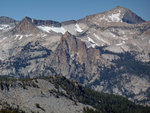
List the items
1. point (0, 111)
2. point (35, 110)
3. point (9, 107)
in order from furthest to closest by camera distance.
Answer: point (35, 110) → point (9, 107) → point (0, 111)

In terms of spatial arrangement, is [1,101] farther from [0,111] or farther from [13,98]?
[0,111]

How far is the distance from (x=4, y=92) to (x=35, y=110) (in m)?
17.7

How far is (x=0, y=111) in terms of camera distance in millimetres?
153500

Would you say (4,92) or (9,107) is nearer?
(9,107)

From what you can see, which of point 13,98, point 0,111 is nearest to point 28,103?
point 13,98

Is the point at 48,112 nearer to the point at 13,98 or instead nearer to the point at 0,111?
the point at 13,98

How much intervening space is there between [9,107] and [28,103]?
22.9 meters

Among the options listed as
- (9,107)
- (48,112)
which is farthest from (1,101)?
(48,112)

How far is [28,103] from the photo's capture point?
199375mm

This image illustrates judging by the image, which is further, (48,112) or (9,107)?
(48,112)

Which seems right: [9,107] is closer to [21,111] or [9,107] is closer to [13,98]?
[21,111]

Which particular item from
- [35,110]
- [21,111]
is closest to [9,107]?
[21,111]

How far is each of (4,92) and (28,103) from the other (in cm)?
1140

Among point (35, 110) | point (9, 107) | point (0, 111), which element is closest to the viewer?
point (0, 111)
